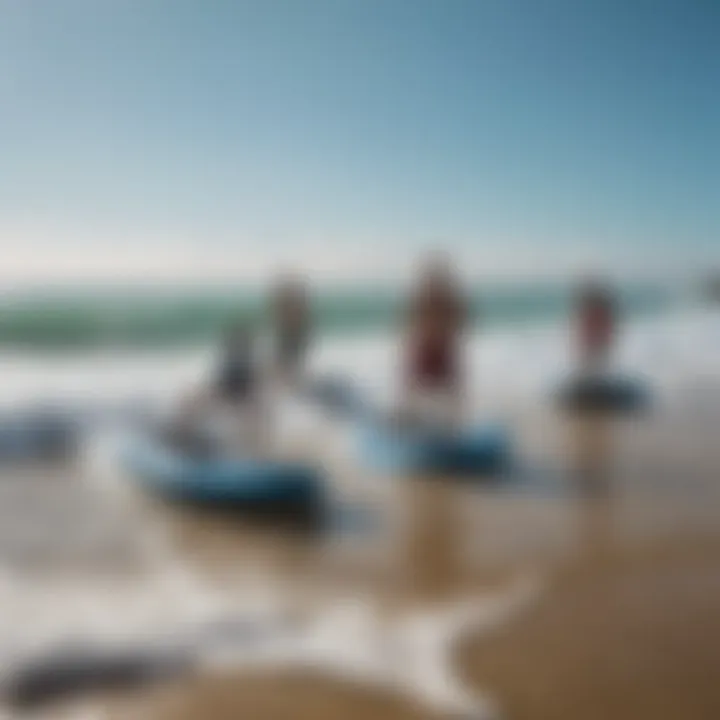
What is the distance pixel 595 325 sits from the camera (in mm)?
2574

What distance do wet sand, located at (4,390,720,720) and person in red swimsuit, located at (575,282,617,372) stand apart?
0.27 metres

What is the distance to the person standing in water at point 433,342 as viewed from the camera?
218 centimetres

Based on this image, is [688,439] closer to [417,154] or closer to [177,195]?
[417,154]

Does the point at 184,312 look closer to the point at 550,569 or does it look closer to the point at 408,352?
the point at 408,352

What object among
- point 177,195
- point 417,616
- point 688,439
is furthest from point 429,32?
point 688,439

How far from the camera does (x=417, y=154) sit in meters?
2.10

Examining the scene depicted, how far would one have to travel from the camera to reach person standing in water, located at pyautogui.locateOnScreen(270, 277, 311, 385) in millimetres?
2166

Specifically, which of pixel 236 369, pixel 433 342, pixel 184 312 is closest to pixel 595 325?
pixel 433 342

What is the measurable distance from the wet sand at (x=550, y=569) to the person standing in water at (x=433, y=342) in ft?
0.73

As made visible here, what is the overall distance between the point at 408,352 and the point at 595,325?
1.89 ft

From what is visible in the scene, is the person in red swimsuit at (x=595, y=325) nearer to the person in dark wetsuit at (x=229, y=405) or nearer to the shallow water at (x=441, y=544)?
the shallow water at (x=441, y=544)

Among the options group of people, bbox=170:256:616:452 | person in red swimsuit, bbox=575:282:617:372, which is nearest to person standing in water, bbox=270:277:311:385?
group of people, bbox=170:256:616:452

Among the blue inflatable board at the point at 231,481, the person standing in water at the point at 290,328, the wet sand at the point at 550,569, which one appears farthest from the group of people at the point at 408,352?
the wet sand at the point at 550,569

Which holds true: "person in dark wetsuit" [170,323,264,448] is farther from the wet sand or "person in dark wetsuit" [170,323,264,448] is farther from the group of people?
the wet sand
